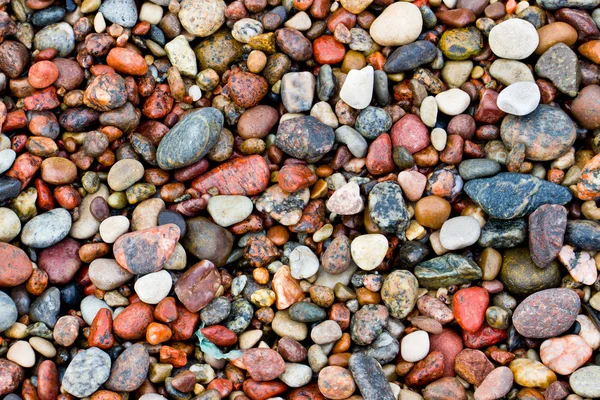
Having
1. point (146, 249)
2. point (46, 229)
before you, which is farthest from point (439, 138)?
point (46, 229)

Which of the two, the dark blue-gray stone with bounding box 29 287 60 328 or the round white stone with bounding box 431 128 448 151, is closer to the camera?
the dark blue-gray stone with bounding box 29 287 60 328

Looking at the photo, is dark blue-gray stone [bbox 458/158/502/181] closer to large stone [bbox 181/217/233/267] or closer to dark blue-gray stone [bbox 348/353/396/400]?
dark blue-gray stone [bbox 348/353/396/400]

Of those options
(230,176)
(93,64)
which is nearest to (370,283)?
(230,176)

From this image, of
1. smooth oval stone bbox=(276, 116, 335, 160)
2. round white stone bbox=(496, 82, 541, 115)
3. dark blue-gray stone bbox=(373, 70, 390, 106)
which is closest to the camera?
round white stone bbox=(496, 82, 541, 115)

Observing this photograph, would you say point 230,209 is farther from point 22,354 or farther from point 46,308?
point 22,354

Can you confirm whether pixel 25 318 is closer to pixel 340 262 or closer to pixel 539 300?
pixel 340 262

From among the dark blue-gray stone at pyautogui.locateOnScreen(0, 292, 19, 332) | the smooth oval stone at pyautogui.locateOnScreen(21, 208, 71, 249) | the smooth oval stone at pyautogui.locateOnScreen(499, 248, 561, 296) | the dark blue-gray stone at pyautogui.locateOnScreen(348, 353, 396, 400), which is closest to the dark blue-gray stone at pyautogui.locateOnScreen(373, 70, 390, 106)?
the smooth oval stone at pyautogui.locateOnScreen(499, 248, 561, 296)

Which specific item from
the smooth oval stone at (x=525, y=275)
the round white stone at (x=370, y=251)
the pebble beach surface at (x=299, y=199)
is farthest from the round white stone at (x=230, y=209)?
the smooth oval stone at (x=525, y=275)
